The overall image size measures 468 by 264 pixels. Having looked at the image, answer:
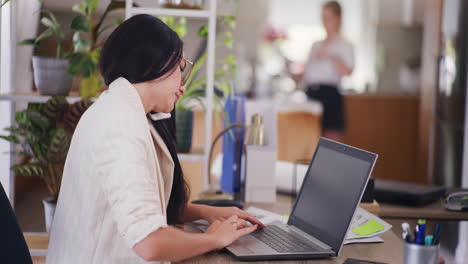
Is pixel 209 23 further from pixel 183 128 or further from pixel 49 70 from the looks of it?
pixel 49 70

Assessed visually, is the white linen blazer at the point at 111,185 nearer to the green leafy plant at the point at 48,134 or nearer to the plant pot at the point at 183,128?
the green leafy plant at the point at 48,134

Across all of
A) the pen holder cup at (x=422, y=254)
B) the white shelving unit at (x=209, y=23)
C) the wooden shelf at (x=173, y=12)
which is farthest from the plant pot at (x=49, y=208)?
the pen holder cup at (x=422, y=254)

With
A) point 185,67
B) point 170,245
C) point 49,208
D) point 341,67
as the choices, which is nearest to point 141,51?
point 185,67

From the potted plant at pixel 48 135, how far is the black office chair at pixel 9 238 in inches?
42.0

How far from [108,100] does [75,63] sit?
48.0 inches

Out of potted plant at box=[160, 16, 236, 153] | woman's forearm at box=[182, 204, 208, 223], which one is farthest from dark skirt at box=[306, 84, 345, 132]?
woman's forearm at box=[182, 204, 208, 223]

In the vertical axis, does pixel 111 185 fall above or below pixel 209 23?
below

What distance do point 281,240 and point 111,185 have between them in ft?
1.65

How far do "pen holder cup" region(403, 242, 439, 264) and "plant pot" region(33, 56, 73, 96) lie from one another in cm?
177

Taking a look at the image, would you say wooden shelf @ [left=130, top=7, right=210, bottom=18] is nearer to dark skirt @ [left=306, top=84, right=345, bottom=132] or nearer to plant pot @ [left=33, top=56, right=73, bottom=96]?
plant pot @ [left=33, top=56, right=73, bottom=96]

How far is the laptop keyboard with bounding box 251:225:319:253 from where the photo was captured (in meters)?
1.49

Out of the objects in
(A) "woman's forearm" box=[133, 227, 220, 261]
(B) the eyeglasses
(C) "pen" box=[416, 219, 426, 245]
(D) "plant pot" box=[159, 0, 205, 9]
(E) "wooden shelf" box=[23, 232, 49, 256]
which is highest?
(D) "plant pot" box=[159, 0, 205, 9]

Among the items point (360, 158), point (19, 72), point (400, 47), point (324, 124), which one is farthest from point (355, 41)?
point (360, 158)

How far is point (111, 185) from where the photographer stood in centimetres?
125
